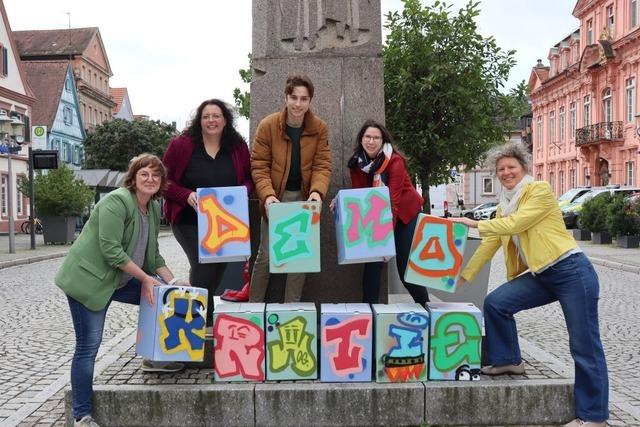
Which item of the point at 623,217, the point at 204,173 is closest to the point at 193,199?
the point at 204,173

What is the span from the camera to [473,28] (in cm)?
1416

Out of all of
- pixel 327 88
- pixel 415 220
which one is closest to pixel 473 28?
pixel 327 88

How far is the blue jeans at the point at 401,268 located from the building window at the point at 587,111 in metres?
42.5

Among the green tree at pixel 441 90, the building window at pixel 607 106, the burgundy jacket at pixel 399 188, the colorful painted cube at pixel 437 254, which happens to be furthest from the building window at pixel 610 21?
the colorful painted cube at pixel 437 254

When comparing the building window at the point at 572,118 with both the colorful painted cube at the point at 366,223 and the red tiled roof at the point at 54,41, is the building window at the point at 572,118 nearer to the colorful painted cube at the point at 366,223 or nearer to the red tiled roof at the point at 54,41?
the red tiled roof at the point at 54,41

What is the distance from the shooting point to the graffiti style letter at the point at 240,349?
468 centimetres

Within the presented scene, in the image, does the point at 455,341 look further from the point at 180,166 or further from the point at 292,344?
the point at 180,166

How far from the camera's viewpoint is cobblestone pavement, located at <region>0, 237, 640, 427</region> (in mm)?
4922

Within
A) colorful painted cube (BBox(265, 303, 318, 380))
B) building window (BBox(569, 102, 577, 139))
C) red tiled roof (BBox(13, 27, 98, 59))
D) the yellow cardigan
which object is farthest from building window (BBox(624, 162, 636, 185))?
red tiled roof (BBox(13, 27, 98, 59))

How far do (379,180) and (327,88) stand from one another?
1.32m

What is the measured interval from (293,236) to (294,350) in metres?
0.75

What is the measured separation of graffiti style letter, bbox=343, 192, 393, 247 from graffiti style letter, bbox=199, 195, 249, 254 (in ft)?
2.29

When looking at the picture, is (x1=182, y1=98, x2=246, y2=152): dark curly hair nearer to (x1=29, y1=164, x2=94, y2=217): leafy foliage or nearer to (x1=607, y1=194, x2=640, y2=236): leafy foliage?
(x1=607, y1=194, x2=640, y2=236): leafy foliage

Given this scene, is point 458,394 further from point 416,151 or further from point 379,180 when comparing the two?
point 416,151
